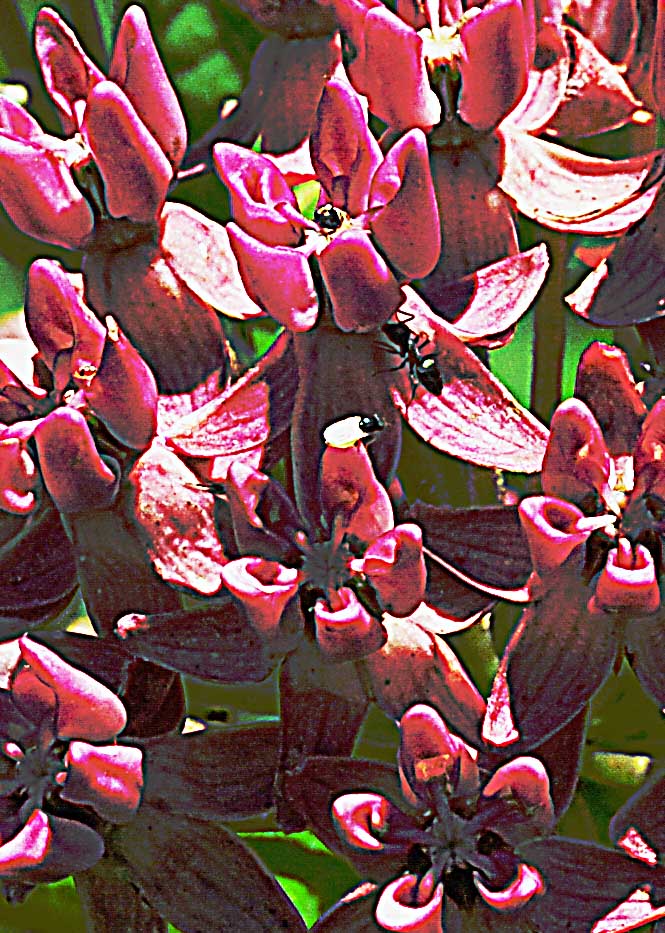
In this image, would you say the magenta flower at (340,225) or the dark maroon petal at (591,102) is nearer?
the magenta flower at (340,225)

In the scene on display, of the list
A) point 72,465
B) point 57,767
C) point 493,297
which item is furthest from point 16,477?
point 493,297

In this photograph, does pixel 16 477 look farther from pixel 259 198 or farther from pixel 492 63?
pixel 492 63

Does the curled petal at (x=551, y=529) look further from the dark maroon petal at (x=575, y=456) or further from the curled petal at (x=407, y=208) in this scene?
the curled petal at (x=407, y=208)

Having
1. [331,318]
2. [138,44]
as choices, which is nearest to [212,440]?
[331,318]

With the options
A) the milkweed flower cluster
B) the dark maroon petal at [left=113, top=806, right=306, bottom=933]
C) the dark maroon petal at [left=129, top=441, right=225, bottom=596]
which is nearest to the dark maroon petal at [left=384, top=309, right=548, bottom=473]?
the milkweed flower cluster

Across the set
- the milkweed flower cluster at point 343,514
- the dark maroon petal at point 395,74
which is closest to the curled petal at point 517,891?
the milkweed flower cluster at point 343,514

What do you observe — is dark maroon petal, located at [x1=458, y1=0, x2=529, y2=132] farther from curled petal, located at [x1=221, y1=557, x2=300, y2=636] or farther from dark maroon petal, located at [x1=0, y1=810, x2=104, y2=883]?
dark maroon petal, located at [x1=0, y1=810, x2=104, y2=883]
